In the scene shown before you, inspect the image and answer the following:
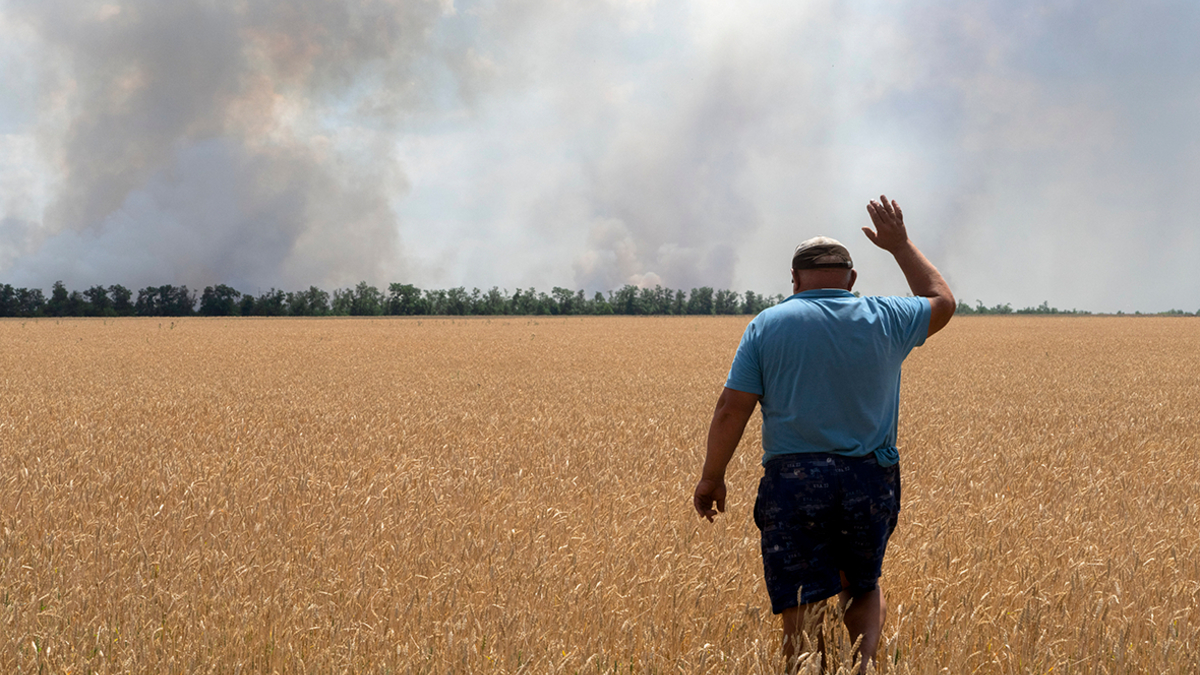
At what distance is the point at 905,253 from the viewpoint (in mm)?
3555

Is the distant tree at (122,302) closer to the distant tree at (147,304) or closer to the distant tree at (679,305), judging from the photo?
the distant tree at (147,304)

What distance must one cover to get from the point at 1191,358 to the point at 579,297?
137597 millimetres

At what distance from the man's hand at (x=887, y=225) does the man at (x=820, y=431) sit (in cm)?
41

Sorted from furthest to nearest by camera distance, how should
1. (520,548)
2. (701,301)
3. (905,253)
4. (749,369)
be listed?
Answer: (701,301) → (520,548) → (905,253) → (749,369)

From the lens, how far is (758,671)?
10.3 ft

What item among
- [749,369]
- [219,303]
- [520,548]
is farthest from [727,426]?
[219,303]

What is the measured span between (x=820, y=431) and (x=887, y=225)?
3.72ft

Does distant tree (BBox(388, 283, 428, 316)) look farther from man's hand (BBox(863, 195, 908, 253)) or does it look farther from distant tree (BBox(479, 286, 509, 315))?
man's hand (BBox(863, 195, 908, 253))

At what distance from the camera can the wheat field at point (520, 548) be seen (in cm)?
360

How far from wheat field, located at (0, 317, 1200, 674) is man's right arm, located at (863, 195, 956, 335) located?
160 cm

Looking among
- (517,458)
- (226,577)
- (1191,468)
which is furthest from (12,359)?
(1191,468)

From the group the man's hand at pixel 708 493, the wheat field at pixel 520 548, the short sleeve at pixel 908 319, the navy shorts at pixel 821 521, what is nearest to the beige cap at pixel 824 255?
the short sleeve at pixel 908 319

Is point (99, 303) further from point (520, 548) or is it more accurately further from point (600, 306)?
point (520, 548)

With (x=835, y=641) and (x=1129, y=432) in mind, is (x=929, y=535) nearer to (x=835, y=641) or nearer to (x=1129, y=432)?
(x=835, y=641)
